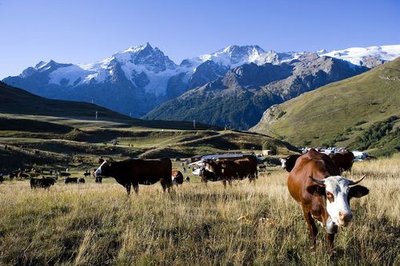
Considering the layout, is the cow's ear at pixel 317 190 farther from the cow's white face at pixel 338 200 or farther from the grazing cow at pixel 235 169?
the grazing cow at pixel 235 169

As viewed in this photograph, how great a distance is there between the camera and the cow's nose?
26.0ft

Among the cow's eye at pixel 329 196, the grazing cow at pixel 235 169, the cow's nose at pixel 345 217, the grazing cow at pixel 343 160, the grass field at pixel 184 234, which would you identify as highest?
the cow's eye at pixel 329 196

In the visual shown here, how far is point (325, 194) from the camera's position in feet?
28.7

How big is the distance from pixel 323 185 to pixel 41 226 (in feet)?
22.7

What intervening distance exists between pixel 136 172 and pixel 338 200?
45.2ft

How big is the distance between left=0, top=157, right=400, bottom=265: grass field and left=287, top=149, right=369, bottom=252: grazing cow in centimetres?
70

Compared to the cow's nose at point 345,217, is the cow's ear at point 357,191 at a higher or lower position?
higher

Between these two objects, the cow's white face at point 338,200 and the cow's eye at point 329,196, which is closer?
the cow's white face at point 338,200

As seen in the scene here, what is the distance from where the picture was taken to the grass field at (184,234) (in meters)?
9.30

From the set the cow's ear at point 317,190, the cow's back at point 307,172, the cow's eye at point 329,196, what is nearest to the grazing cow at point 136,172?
the cow's back at point 307,172

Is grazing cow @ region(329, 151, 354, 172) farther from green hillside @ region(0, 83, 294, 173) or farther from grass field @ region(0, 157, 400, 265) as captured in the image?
green hillside @ region(0, 83, 294, 173)

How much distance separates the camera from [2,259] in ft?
30.1

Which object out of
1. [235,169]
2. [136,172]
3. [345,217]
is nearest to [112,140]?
[235,169]

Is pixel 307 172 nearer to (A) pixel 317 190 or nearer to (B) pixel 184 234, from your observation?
(A) pixel 317 190
